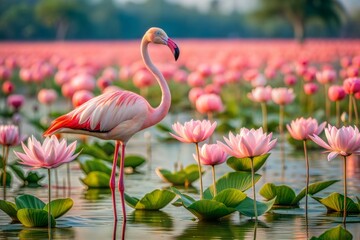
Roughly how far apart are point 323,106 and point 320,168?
17.0 ft

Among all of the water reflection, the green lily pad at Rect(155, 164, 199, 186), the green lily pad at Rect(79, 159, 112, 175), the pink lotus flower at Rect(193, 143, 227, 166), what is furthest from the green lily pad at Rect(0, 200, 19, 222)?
the green lily pad at Rect(155, 164, 199, 186)

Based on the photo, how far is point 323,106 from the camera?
15.9 metres

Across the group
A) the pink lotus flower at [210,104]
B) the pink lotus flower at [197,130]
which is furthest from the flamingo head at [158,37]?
the pink lotus flower at [210,104]

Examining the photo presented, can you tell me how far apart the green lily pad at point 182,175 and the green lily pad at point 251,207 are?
167 centimetres

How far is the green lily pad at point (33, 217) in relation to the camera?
7301mm

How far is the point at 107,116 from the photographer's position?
305 inches

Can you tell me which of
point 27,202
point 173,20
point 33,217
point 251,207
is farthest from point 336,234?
point 173,20

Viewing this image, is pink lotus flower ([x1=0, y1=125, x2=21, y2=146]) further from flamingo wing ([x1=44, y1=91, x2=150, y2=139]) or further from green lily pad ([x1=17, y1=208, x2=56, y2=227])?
green lily pad ([x1=17, y1=208, x2=56, y2=227])

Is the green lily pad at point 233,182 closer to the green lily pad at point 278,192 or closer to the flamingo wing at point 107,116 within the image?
the green lily pad at point 278,192

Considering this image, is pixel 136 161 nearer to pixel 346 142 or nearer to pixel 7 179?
pixel 7 179

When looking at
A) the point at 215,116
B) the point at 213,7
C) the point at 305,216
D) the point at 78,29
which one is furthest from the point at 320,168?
the point at 213,7

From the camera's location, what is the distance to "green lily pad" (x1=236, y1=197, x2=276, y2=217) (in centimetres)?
761

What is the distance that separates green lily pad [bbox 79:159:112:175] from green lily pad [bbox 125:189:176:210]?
1421 mm

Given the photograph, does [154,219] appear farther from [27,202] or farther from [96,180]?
[96,180]
